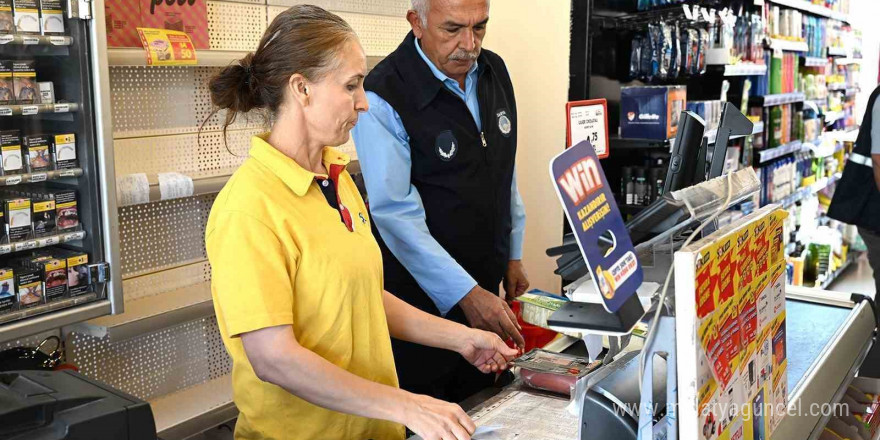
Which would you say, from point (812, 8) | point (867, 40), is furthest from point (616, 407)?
point (867, 40)

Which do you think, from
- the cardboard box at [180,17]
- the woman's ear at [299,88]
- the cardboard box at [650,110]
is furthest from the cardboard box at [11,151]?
the cardboard box at [650,110]

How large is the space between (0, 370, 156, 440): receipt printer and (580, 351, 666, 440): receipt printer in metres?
0.71

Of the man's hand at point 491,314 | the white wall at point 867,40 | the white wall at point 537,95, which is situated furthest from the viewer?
the white wall at point 867,40

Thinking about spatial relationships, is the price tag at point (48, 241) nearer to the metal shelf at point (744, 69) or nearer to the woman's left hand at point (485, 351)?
the woman's left hand at point (485, 351)

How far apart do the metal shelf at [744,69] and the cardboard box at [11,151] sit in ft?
12.7

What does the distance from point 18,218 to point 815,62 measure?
6.46m

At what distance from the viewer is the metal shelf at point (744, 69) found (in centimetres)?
511

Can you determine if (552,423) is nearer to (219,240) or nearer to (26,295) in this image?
(219,240)

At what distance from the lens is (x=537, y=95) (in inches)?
182

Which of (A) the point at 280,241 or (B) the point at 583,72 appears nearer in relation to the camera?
(A) the point at 280,241

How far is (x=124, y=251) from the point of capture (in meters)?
3.34

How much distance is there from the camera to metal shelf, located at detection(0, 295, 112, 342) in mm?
2645

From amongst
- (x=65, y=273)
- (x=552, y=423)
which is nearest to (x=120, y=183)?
(x=65, y=273)

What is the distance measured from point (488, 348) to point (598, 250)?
3.03 ft
